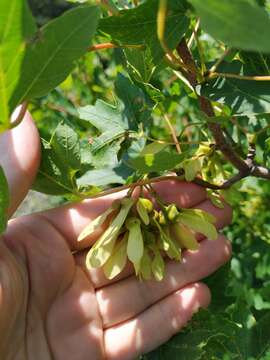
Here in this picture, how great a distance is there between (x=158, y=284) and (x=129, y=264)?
0.39ft

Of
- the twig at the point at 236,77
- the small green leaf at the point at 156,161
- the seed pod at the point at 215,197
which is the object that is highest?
the twig at the point at 236,77

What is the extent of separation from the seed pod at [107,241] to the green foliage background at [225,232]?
4.4 inches

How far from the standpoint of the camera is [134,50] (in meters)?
0.90

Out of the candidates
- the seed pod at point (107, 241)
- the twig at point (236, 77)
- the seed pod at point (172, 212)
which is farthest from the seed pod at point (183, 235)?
the twig at point (236, 77)

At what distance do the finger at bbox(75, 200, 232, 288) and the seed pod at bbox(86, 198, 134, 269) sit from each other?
306mm

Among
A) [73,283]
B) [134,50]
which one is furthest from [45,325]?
[134,50]

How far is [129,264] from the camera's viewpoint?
1.37 meters

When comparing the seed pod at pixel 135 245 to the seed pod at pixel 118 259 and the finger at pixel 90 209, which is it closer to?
the seed pod at pixel 118 259

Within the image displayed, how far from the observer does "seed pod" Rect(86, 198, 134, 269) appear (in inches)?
41.4

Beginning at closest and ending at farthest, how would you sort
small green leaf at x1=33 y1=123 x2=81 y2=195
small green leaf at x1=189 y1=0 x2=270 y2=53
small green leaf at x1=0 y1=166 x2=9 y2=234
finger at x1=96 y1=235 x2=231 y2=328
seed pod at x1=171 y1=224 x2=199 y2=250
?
small green leaf at x1=189 y1=0 x2=270 y2=53 → small green leaf at x1=0 y1=166 x2=9 y2=234 → small green leaf at x1=33 y1=123 x2=81 y2=195 → seed pod at x1=171 y1=224 x2=199 y2=250 → finger at x1=96 y1=235 x2=231 y2=328

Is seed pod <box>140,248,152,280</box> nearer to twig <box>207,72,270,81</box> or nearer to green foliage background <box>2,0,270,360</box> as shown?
green foliage background <box>2,0,270,360</box>

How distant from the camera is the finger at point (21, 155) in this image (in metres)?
1.04

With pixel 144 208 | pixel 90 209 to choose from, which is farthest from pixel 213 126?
pixel 90 209

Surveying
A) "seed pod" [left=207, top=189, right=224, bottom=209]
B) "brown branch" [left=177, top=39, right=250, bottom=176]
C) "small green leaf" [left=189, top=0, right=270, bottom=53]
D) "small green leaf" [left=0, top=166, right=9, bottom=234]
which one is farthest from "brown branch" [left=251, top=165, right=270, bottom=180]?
"small green leaf" [left=189, top=0, right=270, bottom=53]
